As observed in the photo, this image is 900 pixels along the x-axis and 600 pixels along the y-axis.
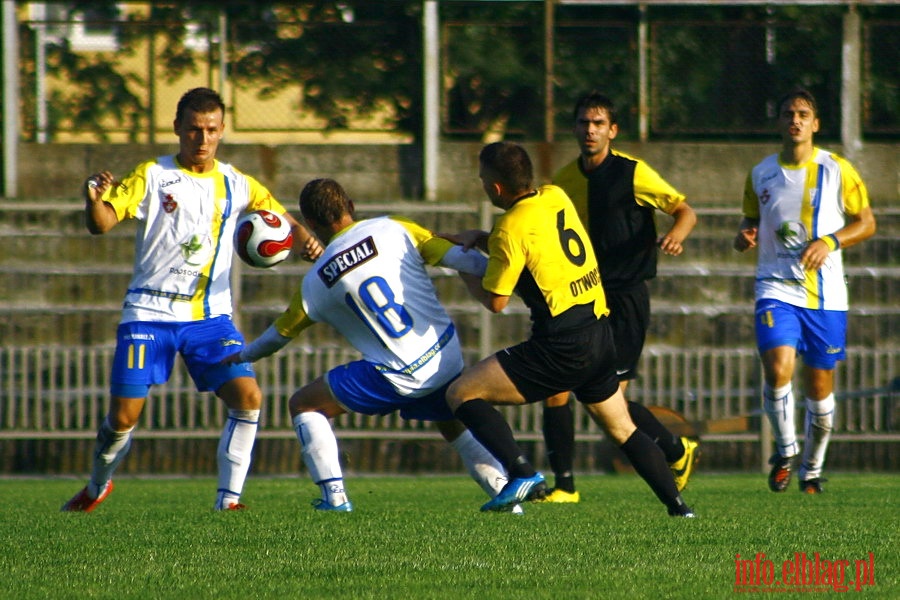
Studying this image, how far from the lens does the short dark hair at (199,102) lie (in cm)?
757

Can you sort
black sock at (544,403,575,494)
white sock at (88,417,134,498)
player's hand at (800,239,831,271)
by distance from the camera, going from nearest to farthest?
1. white sock at (88,417,134,498)
2. black sock at (544,403,575,494)
3. player's hand at (800,239,831,271)

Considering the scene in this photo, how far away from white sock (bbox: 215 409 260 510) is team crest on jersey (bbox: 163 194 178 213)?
3.51 ft

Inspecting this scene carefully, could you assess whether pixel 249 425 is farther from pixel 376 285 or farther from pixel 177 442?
pixel 177 442

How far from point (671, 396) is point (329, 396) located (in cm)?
654

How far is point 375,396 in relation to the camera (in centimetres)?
718

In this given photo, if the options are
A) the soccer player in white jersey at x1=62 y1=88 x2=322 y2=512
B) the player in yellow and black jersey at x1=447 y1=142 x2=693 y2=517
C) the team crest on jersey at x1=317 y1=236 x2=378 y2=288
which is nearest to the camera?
the player in yellow and black jersey at x1=447 y1=142 x2=693 y2=517

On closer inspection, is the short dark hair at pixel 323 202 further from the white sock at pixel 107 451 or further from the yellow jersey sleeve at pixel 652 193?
the yellow jersey sleeve at pixel 652 193

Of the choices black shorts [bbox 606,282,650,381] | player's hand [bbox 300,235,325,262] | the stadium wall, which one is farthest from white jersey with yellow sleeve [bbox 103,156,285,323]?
the stadium wall

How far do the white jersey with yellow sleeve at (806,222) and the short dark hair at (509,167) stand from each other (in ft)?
9.29

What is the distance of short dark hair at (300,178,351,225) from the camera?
715cm

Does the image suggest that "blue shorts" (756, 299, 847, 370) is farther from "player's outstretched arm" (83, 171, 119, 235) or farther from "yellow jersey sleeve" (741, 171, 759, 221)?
"player's outstretched arm" (83, 171, 119, 235)

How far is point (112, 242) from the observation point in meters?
15.2

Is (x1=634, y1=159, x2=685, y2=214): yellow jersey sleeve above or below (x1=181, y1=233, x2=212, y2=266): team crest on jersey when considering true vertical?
above

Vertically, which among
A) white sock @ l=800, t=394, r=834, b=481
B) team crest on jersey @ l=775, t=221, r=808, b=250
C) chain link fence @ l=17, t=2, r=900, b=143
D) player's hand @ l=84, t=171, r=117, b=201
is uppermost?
chain link fence @ l=17, t=2, r=900, b=143
